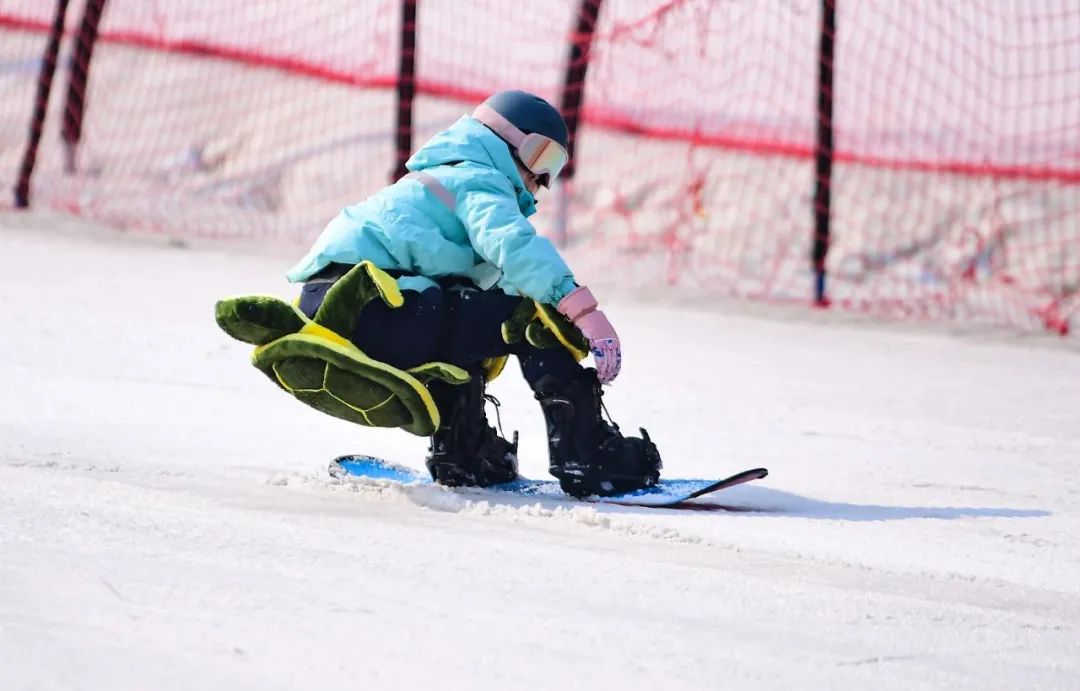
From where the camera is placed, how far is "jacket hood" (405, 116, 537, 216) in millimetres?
3801

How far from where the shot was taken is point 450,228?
148 inches

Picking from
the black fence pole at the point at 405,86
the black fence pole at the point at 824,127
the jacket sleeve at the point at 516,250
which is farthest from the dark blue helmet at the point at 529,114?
the black fence pole at the point at 405,86

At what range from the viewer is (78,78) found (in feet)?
34.0

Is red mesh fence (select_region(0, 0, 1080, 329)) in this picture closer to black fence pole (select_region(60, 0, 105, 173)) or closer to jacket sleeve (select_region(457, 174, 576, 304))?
black fence pole (select_region(60, 0, 105, 173))

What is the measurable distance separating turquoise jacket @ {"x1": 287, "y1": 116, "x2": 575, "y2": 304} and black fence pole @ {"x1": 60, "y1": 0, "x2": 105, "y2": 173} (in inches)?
269

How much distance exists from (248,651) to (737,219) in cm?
799

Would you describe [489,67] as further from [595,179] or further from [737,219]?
[737,219]

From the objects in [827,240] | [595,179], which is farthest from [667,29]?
[827,240]

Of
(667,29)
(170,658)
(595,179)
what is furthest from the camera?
(595,179)

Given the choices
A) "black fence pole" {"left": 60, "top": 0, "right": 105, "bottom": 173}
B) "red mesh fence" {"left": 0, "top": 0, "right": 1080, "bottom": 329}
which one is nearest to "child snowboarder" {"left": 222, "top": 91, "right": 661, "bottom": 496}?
"red mesh fence" {"left": 0, "top": 0, "right": 1080, "bottom": 329}

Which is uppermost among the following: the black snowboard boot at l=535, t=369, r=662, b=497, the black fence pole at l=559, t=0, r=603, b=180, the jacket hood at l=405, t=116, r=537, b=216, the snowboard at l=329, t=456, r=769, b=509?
the black fence pole at l=559, t=0, r=603, b=180

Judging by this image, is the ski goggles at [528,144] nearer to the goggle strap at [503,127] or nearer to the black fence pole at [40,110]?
the goggle strap at [503,127]

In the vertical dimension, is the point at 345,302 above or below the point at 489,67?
below

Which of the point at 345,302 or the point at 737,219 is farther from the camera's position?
the point at 737,219
